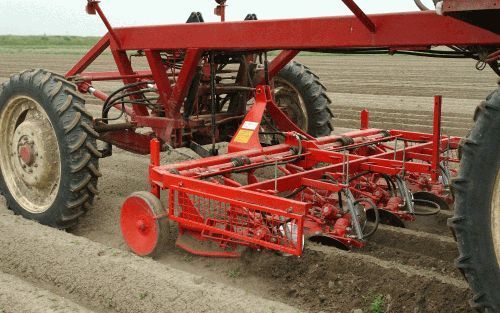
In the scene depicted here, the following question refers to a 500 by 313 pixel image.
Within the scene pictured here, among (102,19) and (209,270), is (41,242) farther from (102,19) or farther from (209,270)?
(102,19)

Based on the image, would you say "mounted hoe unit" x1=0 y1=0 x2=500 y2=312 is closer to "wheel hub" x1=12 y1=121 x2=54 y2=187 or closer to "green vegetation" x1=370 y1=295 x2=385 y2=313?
"wheel hub" x1=12 y1=121 x2=54 y2=187

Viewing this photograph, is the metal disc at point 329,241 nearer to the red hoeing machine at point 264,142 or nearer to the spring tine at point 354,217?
the red hoeing machine at point 264,142

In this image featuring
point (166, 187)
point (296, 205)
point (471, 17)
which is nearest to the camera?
point (471, 17)

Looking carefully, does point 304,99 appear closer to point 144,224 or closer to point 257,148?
point 257,148

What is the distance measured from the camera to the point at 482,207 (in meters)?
2.73

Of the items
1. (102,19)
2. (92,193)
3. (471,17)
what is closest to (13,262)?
(92,193)

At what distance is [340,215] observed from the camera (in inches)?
163

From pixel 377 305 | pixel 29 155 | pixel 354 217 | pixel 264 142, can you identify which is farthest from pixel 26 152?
pixel 377 305

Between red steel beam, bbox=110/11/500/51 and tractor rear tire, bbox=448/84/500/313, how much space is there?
84 cm

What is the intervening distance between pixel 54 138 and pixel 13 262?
43.1 inches

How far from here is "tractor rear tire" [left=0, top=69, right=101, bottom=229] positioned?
4.73 meters

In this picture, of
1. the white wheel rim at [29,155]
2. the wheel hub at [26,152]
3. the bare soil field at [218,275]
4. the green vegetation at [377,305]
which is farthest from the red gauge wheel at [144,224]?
the green vegetation at [377,305]

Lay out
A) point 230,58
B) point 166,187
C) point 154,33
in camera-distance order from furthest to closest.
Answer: point 230,58 < point 154,33 < point 166,187

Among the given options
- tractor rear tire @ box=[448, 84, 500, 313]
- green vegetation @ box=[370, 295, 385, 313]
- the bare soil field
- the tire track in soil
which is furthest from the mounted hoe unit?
the tire track in soil
